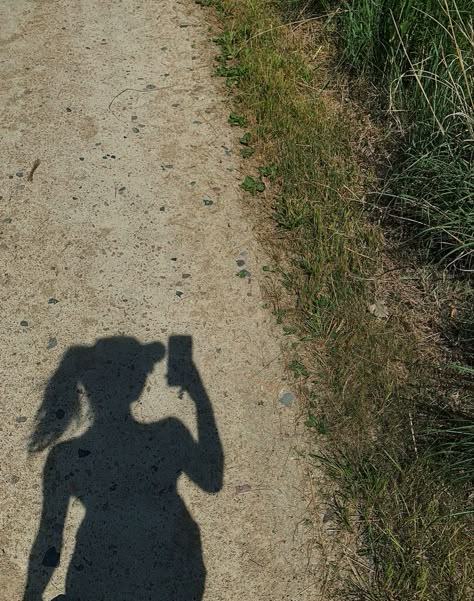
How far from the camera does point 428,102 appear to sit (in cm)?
374

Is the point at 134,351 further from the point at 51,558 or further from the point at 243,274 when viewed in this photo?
the point at 51,558

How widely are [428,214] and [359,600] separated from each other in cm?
194

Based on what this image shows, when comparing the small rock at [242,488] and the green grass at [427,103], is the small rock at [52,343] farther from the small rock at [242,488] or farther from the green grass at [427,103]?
→ the green grass at [427,103]

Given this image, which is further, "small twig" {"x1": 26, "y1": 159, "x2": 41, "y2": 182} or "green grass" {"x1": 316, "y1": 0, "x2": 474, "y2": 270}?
"small twig" {"x1": 26, "y1": 159, "x2": 41, "y2": 182}

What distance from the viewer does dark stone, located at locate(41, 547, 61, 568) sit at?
289cm

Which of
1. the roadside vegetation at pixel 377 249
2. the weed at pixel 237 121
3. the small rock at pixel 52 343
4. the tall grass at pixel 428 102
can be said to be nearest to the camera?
the roadside vegetation at pixel 377 249

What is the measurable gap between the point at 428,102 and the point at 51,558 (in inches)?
115

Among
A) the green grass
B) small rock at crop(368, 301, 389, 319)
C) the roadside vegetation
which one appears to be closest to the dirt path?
the roadside vegetation

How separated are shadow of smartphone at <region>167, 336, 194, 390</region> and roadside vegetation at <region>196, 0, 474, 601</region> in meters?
0.51

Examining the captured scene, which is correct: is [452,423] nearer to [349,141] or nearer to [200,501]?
[200,501]

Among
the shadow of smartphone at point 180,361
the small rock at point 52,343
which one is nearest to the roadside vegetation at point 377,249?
the shadow of smartphone at point 180,361

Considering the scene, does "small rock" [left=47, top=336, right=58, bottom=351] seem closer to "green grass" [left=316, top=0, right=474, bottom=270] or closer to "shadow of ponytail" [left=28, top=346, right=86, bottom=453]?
"shadow of ponytail" [left=28, top=346, right=86, bottom=453]

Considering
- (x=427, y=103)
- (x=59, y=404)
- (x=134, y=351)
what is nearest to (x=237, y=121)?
(x=427, y=103)

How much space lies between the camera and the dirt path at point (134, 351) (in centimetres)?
294
